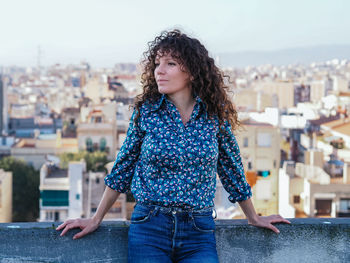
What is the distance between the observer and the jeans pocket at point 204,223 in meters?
2.36

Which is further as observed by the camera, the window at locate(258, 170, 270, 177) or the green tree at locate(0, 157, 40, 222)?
the green tree at locate(0, 157, 40, 222)

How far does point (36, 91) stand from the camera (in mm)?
78438

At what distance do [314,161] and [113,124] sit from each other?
10.3 meters

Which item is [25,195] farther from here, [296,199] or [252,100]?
[252,100]

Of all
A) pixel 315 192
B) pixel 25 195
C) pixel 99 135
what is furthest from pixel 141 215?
pixel 99 135

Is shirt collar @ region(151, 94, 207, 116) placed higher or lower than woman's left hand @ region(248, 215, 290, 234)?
higher

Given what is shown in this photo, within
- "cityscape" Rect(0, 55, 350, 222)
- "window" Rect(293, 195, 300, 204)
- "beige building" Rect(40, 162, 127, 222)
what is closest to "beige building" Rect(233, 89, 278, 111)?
"cityscape" Rect(0, 55, 350, 222)

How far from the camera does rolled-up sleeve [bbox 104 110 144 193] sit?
2451 millimetres

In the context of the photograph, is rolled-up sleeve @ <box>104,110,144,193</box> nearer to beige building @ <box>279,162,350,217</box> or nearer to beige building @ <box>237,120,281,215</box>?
beige building @ <box>279,162,350,217</box>

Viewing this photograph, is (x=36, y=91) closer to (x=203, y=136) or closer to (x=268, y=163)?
(x=268, y=163)

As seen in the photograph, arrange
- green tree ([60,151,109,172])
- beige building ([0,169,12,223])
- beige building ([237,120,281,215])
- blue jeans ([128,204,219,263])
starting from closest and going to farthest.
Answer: blue jeans ([128,204,219,263]), beige building ([0,169,12,223]), beige building ([237,120,281,215]), green tree ([60,151,109,172])

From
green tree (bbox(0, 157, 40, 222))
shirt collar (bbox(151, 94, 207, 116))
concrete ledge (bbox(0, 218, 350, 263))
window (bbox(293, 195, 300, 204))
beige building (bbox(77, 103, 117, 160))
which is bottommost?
green tree (bbox(0, 157, 40, 222))

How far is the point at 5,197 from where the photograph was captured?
20.8 m

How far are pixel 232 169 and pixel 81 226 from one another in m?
0.56
